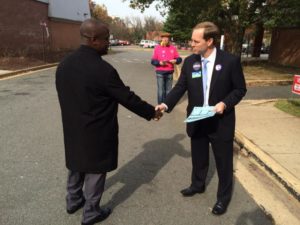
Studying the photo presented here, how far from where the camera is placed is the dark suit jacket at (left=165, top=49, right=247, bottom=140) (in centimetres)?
335

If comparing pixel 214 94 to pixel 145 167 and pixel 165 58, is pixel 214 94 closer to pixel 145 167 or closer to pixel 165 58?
pixel 145 167

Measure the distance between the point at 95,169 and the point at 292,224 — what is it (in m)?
2.11

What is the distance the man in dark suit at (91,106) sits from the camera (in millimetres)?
2861

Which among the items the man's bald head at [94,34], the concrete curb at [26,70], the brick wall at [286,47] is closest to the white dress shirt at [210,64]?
the man's bald head at [94,34]

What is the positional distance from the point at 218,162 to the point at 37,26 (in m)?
23.8

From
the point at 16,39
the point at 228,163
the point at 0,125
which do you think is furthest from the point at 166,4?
the point at 228,163

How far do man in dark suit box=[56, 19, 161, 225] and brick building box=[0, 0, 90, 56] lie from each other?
1918 centimetres

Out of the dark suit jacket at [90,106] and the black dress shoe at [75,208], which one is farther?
the black dress shoe at [75,208]

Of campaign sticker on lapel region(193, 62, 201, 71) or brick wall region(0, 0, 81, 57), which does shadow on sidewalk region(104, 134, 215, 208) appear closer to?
campaign sticker on lapel region(193, 62, 201, 71)

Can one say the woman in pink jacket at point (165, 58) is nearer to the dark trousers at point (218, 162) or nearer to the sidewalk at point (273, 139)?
the sidewalk at point (273, 139)

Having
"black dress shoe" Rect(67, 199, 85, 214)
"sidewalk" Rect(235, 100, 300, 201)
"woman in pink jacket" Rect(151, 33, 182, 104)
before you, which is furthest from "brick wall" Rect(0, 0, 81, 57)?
"black dress shoe" Rect(67, 199, 85, 214)

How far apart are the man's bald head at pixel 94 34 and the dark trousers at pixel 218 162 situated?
155 centimetres

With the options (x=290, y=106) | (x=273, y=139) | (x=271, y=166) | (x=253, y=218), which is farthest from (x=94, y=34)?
(x=290, y=106)

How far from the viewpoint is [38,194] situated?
3.96 meters
